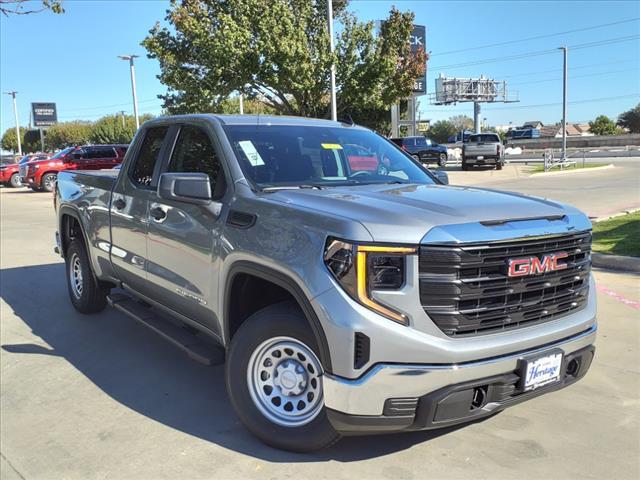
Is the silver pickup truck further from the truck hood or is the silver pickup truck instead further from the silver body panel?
the truck hood

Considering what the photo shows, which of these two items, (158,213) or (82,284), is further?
(82,284)

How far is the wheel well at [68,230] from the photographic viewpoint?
625 cm

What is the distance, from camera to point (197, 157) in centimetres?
412

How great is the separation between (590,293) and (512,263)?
3.17ft

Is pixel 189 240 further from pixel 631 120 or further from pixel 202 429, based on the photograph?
pixel 631 120

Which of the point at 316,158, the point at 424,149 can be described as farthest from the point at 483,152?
the point at 316,158

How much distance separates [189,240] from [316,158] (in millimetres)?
1072

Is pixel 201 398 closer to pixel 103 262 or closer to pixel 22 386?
pixel 22 386

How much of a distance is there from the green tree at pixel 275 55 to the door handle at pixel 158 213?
16.7 metres

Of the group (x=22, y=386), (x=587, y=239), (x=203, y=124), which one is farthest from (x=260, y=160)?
(x=22, y=386)

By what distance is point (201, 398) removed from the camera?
159 inches

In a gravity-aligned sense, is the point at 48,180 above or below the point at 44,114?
below

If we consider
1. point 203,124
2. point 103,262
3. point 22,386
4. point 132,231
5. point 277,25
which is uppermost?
point 277,25

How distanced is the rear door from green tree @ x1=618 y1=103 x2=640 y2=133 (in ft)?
293
